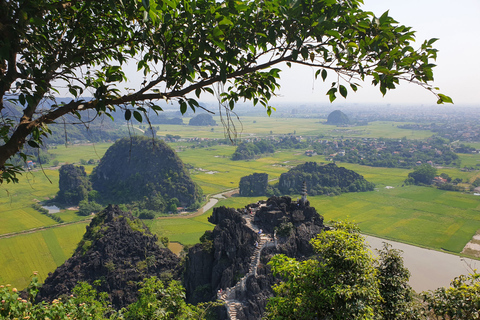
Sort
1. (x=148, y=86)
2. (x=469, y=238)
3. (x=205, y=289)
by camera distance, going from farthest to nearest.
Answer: (x=469, y=238)
(x=205, y=289)
(x=148, y=86)

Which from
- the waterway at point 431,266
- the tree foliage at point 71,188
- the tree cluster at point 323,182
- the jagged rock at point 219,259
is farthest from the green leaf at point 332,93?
the tree foliage at point 71,188

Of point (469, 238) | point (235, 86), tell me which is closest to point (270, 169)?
point (469, 238)

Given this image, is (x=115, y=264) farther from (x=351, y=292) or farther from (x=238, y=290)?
(x=351, y=292)

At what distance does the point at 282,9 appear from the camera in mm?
2975

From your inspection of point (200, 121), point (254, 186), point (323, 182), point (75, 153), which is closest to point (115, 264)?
point (254, 186)

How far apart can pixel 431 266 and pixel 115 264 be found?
22726mm

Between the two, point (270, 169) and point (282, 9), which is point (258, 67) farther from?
point (270, 169)

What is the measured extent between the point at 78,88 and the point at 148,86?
4.39ft

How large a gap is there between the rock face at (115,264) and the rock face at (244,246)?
2.73 m

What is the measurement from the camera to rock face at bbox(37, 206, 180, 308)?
17.9 m

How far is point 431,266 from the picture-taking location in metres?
23.7

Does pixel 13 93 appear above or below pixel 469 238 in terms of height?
above

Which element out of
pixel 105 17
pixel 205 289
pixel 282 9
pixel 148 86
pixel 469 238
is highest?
pixel 105 17

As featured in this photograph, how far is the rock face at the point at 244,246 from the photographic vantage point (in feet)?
52.1
